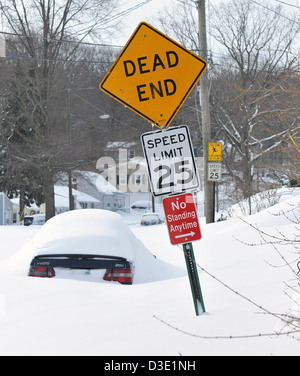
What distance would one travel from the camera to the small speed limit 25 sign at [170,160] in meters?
5.60

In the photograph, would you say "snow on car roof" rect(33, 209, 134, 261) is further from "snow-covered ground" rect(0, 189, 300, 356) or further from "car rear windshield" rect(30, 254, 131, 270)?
"snow-covered ground" rect(0, 189, 300, 356)

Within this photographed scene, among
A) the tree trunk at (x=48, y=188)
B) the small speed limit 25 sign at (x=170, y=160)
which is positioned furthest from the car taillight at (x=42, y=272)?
the tree trunk at (x=48, y=188)

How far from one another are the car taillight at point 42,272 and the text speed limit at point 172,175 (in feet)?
9.29

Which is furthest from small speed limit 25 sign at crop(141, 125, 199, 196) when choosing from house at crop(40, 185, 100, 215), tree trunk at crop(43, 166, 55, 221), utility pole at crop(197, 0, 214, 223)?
house at crop(40, 185, 100, 215)

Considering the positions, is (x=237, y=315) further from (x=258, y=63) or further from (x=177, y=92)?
(x=258, y=63)

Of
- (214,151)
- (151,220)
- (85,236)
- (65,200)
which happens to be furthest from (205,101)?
(65,200)

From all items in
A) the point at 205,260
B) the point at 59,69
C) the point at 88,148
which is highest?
the point at 59,69

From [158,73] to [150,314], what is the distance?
2.31 m

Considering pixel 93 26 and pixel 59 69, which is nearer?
pixel 93 26

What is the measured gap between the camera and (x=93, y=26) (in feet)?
112

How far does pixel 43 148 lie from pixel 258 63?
13933 millimetres

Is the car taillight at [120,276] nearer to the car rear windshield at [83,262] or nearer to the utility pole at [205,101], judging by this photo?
the car rear windshield at [83,262]

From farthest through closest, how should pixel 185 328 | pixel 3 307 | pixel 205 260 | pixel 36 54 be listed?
pixel 36 54
pixel 205 260
pixel 3 307
pixel 185 328

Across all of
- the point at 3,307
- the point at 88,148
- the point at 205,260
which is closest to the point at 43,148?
the point at 88,148
